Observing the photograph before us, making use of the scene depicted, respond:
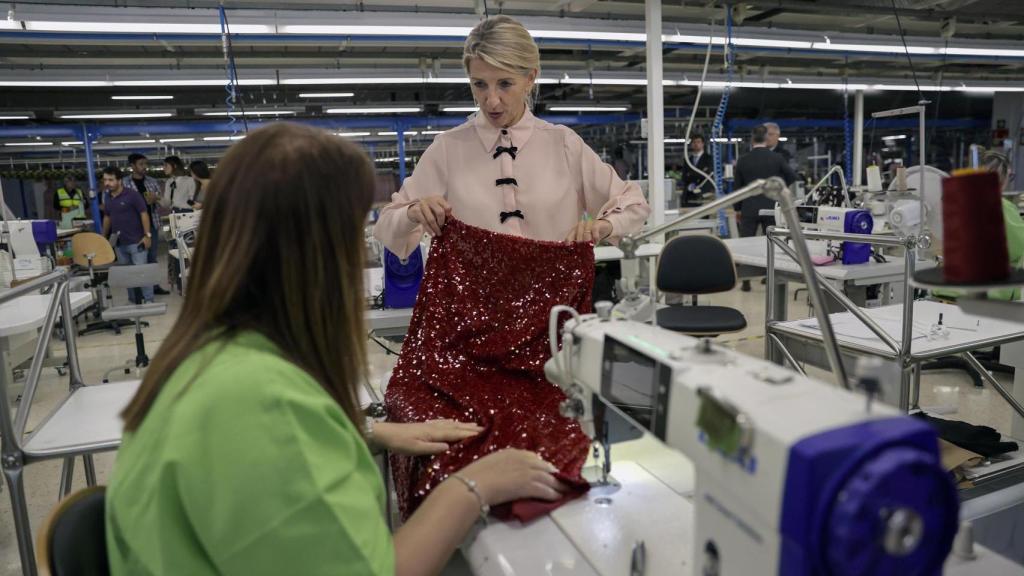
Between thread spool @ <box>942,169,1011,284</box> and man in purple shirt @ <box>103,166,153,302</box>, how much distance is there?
716 centimetres

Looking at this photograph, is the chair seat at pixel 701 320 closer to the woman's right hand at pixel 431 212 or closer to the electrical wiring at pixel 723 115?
the electrical wiring at pixel 723 115

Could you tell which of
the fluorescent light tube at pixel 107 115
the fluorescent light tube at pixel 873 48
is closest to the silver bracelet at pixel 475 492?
the fluorescent light tube at pixel 873 48

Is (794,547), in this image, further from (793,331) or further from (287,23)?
(287,23)

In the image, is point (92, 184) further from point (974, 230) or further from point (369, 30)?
point (974, 230)

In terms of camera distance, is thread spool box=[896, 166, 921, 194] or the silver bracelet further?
thread spool box=[896, 166, 921, 194]

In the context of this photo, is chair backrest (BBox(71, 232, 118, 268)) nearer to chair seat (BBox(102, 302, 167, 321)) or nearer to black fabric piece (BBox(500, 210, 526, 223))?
chair seat (BBox(102, 302, 167, 321))

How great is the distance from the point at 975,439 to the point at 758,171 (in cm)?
441

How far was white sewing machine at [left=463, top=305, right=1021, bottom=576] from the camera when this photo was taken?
0.62 m

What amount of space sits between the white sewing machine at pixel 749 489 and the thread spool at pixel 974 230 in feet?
0.71

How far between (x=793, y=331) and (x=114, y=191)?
651 centimetres

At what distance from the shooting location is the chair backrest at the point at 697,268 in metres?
3.56

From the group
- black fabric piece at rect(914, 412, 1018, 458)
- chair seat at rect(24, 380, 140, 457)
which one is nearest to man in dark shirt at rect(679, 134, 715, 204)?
black fabric piece at rect(914, 412, 1018, 458)

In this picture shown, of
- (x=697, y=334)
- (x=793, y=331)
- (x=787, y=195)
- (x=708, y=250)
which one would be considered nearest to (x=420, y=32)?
(x=708, y=250)

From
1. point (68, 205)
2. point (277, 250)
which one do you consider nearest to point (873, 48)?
point (277, 250)
